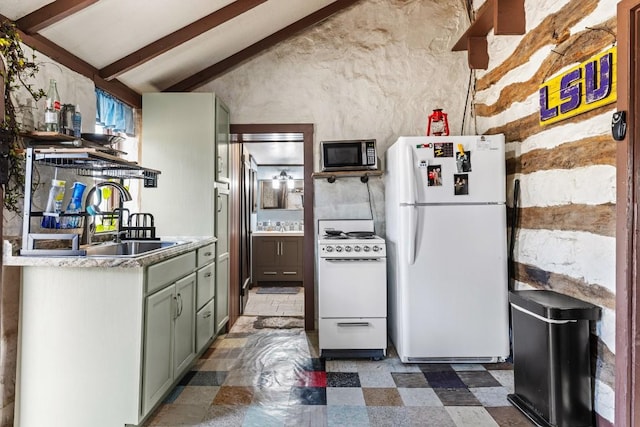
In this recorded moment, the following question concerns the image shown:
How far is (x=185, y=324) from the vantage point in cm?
252

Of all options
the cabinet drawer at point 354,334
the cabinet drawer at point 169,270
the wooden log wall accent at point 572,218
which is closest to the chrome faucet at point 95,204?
the cabinet drawer at point 169,270

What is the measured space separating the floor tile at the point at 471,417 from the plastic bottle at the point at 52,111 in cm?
280

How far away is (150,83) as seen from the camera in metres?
3.32

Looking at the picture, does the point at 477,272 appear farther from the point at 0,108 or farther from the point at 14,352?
the point at 0,108

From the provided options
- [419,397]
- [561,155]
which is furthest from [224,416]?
[561,155]

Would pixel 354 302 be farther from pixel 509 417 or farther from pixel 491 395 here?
pixel 509 417

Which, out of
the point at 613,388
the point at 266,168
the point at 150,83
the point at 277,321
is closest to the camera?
the point at 613,388

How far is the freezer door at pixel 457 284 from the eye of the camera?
9.09 feet

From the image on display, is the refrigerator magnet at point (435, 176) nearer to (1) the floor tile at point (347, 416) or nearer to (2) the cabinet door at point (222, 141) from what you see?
(1) the floor tile at point (347, 416)

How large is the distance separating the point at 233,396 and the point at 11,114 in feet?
6.73

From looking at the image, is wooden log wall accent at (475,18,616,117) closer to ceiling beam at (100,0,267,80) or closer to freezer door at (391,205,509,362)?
freezer door at (391,205,509,362)

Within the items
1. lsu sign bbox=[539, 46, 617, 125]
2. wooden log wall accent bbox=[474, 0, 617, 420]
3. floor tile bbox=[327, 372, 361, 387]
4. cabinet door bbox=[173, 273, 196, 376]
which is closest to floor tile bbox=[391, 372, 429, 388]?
floor tile bbox=[327, 372, 361, 387]

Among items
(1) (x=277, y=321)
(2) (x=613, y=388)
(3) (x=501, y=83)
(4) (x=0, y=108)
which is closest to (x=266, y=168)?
(1) (x=277, y=321)

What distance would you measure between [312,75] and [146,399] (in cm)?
308
